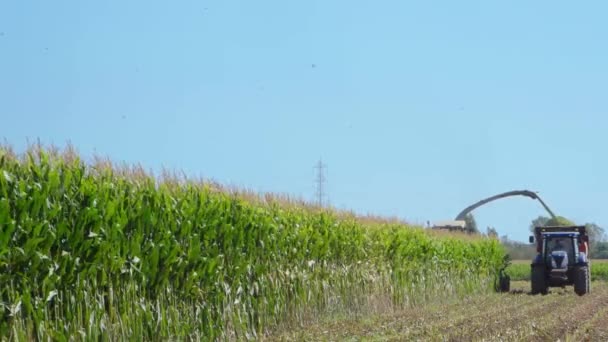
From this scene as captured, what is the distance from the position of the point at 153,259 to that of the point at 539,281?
20.0 meters

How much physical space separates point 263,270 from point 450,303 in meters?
11.2

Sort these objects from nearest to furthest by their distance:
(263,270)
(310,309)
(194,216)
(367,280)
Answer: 1. (194,216)
2. (263,270)
3. (310,309)
4. (367,280)

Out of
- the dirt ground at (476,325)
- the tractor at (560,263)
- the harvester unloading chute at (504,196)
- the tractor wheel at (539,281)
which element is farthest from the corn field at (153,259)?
the harvester unloading chute at (504,196)

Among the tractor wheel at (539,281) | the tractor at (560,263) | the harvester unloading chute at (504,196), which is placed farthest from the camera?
the harvester unloading chute at (504,196)

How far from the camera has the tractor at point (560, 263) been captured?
3085cm

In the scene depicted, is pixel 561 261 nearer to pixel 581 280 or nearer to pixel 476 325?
pixel 581 280

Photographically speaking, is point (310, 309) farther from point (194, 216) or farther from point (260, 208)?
point (194, 216)

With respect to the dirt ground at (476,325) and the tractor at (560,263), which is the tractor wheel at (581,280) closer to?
the tractor at (560,263)

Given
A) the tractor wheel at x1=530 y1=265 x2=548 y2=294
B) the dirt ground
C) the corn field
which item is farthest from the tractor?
the corn field

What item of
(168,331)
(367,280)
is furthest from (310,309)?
(168,331)

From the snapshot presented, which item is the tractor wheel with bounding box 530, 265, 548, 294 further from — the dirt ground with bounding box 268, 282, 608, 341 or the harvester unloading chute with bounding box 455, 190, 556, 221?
the harvester unloading chute with bounding box 455, 190, 556, 221

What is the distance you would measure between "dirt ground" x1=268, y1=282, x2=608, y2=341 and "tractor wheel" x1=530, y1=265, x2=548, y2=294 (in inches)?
202

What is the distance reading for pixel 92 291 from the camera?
12164mm

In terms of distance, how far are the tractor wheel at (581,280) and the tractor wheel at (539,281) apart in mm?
935
